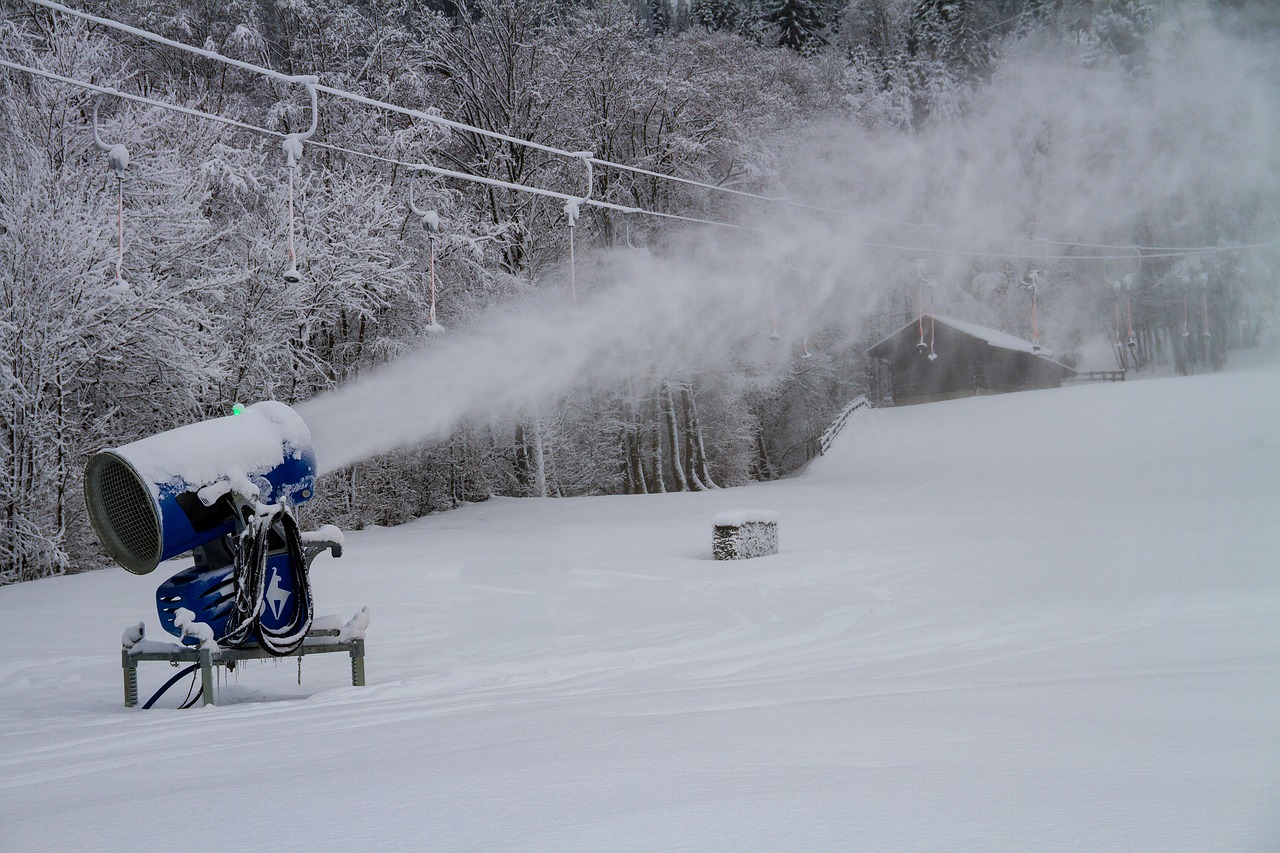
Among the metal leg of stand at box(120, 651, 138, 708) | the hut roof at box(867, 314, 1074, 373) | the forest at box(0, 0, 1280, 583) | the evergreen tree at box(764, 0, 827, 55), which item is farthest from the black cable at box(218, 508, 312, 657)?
the evergreen tree at box(764, 0, 827, 55)

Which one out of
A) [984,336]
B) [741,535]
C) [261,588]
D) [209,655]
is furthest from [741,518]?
[984,336]

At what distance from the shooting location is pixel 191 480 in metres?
4.32

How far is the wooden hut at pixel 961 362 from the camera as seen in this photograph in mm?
35719

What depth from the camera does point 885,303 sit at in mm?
37000

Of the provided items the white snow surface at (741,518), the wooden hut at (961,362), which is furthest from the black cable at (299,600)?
the wooden hut at (961,362)

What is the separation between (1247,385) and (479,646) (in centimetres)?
2904

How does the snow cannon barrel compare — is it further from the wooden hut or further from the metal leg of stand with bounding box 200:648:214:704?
the wooden hut

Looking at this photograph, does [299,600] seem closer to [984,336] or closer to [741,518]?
[741,518]

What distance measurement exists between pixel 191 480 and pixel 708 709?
2.78 metres

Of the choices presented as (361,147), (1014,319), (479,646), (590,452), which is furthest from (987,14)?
(479,646)

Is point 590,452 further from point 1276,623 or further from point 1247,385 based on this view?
point 1276,623

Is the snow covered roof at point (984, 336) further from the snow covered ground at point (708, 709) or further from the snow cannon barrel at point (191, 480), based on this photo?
the snow cannon barrel at point (191, 480)

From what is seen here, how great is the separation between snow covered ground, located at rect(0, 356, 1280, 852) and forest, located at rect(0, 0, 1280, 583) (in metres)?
4.43

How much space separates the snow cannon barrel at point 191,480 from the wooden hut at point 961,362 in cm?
3307
